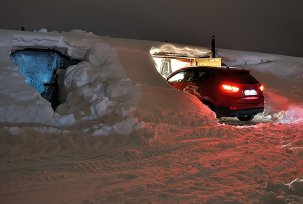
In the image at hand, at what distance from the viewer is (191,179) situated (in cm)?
468

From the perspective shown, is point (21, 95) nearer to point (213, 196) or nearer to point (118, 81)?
point (118, 81)

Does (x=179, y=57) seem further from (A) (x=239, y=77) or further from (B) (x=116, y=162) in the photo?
(B) (x=116, y=162)

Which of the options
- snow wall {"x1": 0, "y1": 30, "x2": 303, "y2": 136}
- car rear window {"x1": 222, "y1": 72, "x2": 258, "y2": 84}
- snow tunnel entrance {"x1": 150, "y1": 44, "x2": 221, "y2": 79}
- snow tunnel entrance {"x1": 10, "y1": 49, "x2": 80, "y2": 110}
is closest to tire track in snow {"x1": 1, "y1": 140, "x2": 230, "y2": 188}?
snow wall {"x1": 0, "y1": 30, "x2": 303, "y2": 136}

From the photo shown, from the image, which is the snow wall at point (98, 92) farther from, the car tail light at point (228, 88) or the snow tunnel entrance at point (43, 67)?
the car tail light at point (228, 88)

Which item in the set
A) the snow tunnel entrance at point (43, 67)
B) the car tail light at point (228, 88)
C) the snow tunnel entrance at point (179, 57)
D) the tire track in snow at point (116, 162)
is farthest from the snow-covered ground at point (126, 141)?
the snow tunnel entrance at point (179, 57)

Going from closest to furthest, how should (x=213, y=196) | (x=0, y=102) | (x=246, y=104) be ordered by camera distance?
(x=213, y=196) < (x=0, y=102) < (x=246, y=104)

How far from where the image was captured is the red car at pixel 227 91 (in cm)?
941

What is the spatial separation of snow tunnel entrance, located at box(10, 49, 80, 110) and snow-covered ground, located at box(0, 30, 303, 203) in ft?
1.56

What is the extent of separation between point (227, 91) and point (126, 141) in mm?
3773

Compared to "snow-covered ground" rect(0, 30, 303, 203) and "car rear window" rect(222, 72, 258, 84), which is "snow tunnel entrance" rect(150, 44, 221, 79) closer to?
"snow-covered ground" rect(0, 30, 303, 203)

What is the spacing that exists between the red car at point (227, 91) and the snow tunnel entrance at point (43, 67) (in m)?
4.55

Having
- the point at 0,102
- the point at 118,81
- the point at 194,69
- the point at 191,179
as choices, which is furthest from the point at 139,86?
the point at 191,179

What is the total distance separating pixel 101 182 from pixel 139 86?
210 inches

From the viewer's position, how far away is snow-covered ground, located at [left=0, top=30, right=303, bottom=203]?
4270 millimetres
